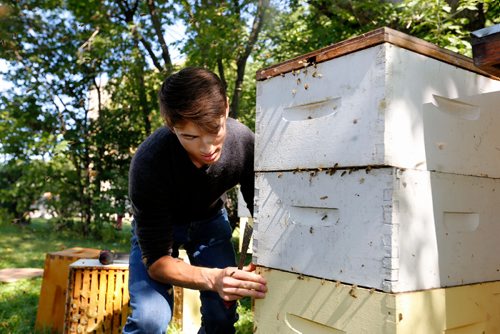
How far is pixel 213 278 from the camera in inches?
62.0

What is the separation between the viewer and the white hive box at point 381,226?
1154 millimetres

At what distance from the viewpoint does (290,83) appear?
4.73 feet

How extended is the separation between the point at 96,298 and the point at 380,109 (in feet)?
6.40

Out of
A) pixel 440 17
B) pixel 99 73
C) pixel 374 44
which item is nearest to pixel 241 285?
pixel 374 44

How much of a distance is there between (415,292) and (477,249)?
33 centimetres

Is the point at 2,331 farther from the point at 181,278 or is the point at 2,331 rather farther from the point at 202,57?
the point at 202,57

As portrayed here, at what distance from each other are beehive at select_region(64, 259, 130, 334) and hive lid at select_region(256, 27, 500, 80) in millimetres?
1550

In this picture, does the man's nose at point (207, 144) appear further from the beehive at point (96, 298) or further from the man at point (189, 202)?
the beehive at point (96, 298)

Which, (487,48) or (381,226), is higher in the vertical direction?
(487,48)

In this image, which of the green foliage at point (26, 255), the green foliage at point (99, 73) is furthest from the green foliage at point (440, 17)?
the green foliage at point (26, 255)

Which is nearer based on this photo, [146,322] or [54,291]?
[146,322]

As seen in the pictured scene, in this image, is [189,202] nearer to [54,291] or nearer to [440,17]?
[54,291]

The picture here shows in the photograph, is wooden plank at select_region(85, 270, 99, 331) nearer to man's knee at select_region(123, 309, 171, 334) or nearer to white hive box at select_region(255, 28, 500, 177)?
man's knee at select_region(123, 309, 171, 334)

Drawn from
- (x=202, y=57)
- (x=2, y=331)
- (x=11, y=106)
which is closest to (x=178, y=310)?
(x=2, y=331)
